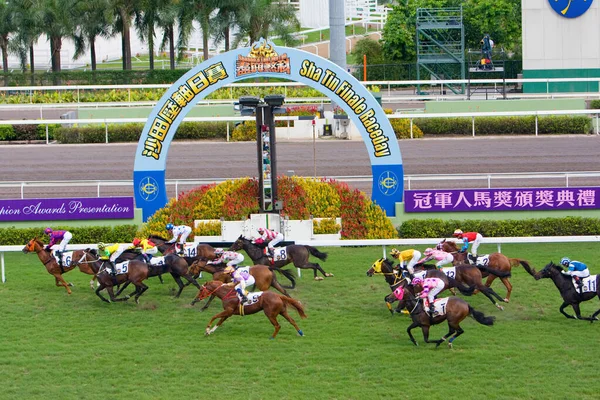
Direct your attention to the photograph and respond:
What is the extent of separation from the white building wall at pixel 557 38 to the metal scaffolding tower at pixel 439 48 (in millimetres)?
3720

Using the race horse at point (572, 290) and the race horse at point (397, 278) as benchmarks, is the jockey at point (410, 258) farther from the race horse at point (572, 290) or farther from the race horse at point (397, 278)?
the race horse at point (572, 290)

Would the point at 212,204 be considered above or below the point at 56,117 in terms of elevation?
below

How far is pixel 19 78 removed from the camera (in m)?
41.7

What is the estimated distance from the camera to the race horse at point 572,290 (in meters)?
12.3

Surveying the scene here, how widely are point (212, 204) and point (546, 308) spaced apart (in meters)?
6.94

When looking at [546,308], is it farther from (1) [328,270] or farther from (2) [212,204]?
(2) [212,204]

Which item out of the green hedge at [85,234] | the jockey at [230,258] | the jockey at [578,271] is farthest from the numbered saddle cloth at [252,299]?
the green hedge at [85,234]

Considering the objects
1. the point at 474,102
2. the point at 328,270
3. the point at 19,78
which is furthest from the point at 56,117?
the point at 328,270

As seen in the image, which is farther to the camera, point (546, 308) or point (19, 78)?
point (19, 78)

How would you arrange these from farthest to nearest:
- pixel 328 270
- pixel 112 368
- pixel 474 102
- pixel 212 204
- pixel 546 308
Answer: pixel 474 102 < pixel 212 204 < pixel 328 270 < pixel 546 308 < pixel 112 368

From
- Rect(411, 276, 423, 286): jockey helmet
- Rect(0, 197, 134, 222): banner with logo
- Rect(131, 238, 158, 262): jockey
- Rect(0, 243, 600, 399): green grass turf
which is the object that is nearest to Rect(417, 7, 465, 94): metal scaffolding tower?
Rect(0, 197, 134, 222): banner with logo

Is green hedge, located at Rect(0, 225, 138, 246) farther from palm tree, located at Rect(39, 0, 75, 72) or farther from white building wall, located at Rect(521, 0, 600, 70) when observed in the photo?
palm tree, located at Rect(39, 0, 75, 72)

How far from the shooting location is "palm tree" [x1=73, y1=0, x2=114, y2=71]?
42.1 m

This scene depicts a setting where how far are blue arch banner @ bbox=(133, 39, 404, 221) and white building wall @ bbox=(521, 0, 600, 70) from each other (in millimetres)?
19283
